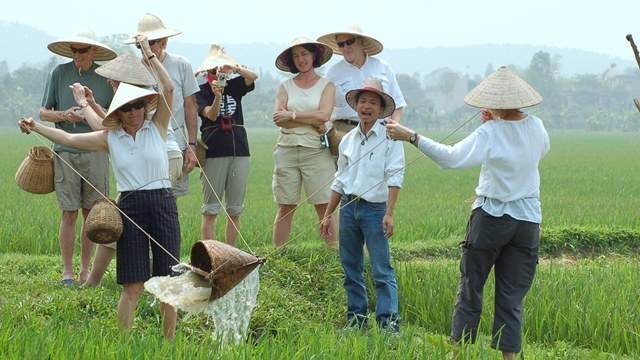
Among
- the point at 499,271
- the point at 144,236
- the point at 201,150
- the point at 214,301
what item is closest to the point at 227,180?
the point at 201,150

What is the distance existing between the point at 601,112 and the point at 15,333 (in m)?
99.0

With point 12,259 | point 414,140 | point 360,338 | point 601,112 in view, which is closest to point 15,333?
point 360,338

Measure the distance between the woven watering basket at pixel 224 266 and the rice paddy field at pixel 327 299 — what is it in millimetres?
228

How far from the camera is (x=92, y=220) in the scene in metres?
5.26

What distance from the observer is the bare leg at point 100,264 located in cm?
607

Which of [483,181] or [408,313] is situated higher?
[483,181]

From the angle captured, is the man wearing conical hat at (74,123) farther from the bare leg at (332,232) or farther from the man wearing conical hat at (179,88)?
the bare leg at (332,232)

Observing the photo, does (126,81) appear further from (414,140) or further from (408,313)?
(408,313)

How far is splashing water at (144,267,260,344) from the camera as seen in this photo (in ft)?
16.2

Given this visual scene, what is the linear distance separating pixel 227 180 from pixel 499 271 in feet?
9.48

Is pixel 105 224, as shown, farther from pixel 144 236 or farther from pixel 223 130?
pixel 223 130

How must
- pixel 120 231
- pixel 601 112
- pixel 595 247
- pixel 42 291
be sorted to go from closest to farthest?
pixel 120 231 < pixel 42 291 < pixel 595 247 < pixel 601 112

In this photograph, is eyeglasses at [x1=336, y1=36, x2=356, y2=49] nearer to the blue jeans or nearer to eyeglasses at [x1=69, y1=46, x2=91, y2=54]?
the blue jeans

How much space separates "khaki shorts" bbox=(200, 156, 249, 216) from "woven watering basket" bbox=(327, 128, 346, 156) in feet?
2.22
